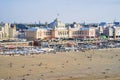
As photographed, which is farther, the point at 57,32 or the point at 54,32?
the point at 57,32

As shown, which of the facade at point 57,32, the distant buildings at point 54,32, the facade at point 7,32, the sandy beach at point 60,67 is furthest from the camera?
the facade at point 7,32

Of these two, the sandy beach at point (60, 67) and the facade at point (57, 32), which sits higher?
the facade at point (57, 32)

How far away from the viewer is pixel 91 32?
2266 inches

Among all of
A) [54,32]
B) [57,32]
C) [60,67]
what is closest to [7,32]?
[54,32]

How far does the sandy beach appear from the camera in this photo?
2312 centimetres

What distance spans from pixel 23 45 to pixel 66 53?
26.4 ft

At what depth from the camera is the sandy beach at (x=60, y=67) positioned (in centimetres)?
2312

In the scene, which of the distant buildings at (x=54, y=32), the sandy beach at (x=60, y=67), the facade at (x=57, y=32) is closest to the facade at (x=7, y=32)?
the distant buildings at (x=54, y=32)

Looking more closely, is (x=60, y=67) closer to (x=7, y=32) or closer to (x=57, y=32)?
(x=57, y=32)

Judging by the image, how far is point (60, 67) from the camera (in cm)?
2691

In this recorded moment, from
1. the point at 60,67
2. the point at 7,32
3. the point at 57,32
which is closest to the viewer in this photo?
the point at 60,67

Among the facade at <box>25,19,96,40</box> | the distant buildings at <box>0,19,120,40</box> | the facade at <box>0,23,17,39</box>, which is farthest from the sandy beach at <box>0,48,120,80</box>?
the facade at <box>0,23,17,39</box>

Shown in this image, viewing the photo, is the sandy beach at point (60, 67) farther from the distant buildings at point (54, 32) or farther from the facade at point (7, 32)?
the facade at point (7, 32)

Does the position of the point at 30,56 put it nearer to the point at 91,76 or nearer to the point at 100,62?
the point at 100,62
